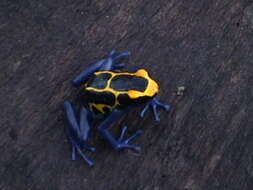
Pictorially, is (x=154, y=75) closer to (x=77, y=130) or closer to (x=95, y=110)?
(x=95, y=110)

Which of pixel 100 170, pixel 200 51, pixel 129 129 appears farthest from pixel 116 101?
pixel 200 51

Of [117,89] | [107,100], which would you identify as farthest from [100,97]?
[117,89]

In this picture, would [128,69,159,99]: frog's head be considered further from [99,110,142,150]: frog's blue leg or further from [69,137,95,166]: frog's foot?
[69,137,95,166]: frog's foot

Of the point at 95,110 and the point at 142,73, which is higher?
the point at 142,73

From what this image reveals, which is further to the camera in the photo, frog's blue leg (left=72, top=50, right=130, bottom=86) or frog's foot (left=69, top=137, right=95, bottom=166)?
frog's blue leg (left=72, top=50, right=130, bottom=86)

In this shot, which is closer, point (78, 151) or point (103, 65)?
point (78, 151)

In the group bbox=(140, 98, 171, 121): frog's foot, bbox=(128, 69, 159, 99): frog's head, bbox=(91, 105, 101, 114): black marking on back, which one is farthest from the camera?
bbox=(91, 105, 101, 114): black marking on back

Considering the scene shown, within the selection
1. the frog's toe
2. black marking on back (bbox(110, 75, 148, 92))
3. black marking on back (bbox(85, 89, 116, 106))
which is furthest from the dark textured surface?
black marking on back (bbox(110, 75, 148, 92))
